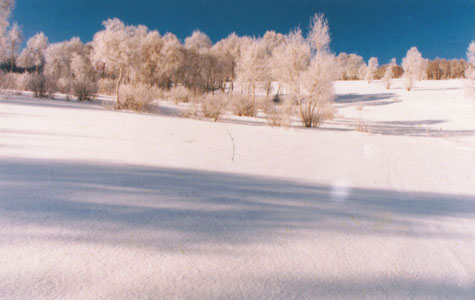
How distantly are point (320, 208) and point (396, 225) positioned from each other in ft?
1.67

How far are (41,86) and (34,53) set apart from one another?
94.5 ft

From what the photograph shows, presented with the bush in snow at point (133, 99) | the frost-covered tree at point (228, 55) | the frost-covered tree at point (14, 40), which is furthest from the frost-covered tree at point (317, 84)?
the frost-covered tree at point (14, 40)

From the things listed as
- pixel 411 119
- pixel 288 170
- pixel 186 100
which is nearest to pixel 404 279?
pixel 288 170

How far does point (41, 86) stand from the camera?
48.5ft

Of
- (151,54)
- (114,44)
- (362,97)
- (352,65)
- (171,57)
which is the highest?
(352,65)

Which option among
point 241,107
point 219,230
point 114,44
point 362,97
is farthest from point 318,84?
point 362,97

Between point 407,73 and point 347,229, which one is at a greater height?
point 407,73

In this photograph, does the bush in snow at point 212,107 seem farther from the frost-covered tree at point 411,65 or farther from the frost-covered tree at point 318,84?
the frost-covered tree at point 411,65

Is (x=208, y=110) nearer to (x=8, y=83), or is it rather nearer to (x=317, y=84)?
(x=317, y=84)

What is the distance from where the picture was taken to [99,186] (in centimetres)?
213

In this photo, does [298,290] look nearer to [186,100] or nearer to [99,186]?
[99,186]

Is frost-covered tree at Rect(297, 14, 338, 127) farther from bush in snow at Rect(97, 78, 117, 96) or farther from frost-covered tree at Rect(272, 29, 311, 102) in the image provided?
bush in snow at Rect(97, 78, 117, 96)

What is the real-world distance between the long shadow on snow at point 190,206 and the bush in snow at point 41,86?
1534cm

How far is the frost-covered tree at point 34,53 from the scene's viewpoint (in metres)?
34.0
